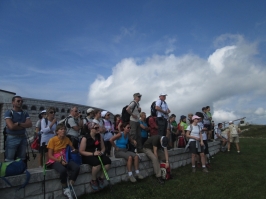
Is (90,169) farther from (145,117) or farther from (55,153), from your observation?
(145,117)

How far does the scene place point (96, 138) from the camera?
6648mm

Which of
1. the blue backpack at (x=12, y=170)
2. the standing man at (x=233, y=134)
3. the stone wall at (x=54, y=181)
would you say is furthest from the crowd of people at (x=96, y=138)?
the standing man at (x=233, y=134)

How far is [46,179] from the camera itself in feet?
17.0

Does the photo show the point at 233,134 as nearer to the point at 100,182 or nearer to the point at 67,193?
A: the point at 100,182

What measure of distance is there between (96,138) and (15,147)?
193cm

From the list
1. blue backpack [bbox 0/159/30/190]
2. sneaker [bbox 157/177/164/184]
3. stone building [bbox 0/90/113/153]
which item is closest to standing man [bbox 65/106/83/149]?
blue backpack [bbox 0/159/30/190]

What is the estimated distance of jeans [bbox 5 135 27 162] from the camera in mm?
5508

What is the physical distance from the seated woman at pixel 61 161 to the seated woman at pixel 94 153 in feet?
1.88

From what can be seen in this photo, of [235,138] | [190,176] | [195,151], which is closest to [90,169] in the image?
[190,176]

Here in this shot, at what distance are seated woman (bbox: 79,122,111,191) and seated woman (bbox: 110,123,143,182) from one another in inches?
38.2

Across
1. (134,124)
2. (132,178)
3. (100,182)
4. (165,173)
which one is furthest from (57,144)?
(165,173)

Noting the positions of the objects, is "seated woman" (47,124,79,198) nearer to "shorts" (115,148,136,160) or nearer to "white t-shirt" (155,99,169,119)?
"shorts" (115,148,136,160)

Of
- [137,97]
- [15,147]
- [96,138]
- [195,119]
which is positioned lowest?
[15,147]

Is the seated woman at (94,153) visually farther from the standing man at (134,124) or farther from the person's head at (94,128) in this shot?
the standing man at (134,124)
